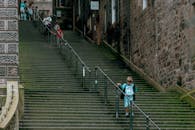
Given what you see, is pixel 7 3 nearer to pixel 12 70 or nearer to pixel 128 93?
pixel 12 70

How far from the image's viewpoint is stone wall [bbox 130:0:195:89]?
28.6 metres

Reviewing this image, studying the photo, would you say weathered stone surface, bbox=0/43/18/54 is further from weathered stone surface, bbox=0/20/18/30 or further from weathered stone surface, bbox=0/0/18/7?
weathered stone surface, bbox=0/0/18/7

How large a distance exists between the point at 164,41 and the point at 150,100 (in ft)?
12.4

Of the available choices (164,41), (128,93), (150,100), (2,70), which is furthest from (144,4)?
(2,70)

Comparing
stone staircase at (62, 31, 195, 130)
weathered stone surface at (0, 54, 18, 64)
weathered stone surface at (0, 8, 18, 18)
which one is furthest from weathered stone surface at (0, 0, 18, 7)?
stone staircase at (62, 31, 195, 130)

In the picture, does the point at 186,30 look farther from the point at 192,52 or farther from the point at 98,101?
the point at 98,101

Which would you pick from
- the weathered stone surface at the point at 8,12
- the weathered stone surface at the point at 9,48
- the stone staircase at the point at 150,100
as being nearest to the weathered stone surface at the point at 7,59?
the weathered stone surface at the point at 9,48

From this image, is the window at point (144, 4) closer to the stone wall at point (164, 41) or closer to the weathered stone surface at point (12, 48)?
the stone wall at point (164, 41)

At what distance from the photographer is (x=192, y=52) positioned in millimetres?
28156

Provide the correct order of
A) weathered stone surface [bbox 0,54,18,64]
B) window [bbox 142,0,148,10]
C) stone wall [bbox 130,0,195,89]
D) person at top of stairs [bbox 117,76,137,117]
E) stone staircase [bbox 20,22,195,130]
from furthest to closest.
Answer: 1. window [bbox 142,0,148,10]
2. stone wall [bbox 130,0,195,89]
3. weathered stone surface [bbox 0,54,18,64]
4. person at top of stairs [bbox 117,76,137,117]
5. stone staircase [bbox 20,22,195,130]

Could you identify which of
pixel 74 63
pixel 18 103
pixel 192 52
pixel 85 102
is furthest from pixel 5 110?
pixel 74 63

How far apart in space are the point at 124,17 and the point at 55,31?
177 inches

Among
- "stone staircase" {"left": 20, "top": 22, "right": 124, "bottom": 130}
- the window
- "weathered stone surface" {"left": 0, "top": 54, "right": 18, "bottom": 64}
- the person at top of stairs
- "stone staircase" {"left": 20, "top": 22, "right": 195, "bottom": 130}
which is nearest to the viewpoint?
"stone staircase" {"left": 20, "top": 22, "right": 124, "bottom": 130}

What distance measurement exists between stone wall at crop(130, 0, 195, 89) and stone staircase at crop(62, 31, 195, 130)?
2.25ft
